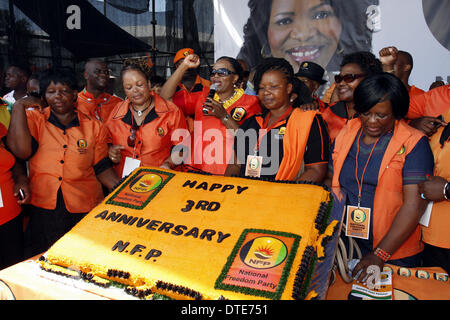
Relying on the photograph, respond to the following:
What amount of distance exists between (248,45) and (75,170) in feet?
13.6

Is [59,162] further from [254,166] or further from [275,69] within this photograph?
[275,69]

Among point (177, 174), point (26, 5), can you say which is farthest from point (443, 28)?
point (26, 5)

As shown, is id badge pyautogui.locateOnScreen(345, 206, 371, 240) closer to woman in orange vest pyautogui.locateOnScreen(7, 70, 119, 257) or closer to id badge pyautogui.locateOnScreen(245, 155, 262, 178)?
id badge pyautogui.locateOnScreen(245, 155, 262, 178)

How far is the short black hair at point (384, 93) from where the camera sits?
1768 millimetres

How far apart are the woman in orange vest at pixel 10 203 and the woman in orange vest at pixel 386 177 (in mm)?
2183

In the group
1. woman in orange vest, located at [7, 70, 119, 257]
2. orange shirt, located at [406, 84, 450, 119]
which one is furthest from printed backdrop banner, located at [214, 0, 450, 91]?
woman in orange vest, located at [7, 70, 119, 257]

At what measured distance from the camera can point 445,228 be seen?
72.4 inches

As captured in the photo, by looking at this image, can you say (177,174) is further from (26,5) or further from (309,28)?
(26,5)

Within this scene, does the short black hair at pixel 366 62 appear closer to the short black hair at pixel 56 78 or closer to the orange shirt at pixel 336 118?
the orange shirt at pixel 336 118

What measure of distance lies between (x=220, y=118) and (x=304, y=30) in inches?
140

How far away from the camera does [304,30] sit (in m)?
5.51

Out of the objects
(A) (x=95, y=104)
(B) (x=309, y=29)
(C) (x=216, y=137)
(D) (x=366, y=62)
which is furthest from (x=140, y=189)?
(B) (x=309, y=29)

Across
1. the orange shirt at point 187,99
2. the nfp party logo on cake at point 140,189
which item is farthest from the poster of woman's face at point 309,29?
the nfp party logo on cake at point 140,189

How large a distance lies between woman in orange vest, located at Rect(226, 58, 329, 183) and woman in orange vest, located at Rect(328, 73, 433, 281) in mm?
313
